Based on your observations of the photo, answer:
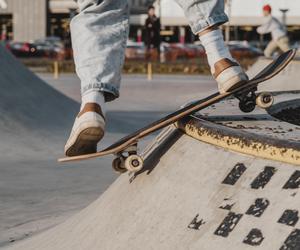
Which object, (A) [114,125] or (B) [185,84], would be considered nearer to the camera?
(A) [114,125]

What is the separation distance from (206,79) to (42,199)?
57.8 ft

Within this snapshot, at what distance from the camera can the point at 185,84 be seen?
20562mm

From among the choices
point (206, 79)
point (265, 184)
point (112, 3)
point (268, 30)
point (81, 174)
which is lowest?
point (206, 79)

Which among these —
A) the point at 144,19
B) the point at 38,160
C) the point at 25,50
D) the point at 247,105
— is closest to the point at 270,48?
the point at 38,160

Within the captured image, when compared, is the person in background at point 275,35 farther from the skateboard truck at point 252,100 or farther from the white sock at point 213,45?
the white sock at point 213,45

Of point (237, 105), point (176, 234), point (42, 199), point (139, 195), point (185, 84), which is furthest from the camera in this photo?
point (185, 84)

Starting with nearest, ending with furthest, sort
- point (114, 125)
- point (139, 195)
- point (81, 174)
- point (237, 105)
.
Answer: point (139, 195) < point (237, 105) < point (81, 174) < point (114, 125)

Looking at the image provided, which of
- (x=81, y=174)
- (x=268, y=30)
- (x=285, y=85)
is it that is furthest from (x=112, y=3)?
(x=268, y=30)

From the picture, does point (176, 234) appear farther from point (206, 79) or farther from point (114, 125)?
point (206, 79)

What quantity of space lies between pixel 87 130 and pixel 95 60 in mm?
325

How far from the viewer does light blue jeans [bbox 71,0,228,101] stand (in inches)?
145

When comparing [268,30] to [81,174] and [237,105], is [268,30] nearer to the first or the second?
[81,174]

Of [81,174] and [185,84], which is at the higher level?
[81,174]

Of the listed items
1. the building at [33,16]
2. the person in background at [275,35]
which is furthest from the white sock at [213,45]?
the building at [33,16]
